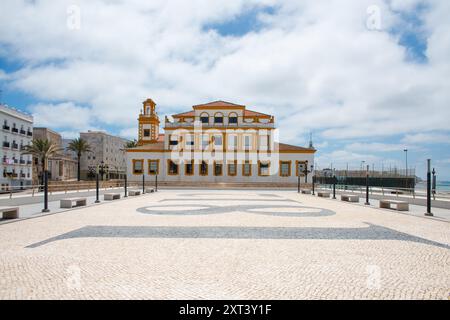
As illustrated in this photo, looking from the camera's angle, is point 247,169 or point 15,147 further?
point 15,147

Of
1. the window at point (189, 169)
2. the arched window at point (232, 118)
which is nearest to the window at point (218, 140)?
the arched window at point (232, 118)

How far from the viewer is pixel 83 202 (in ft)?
54.6

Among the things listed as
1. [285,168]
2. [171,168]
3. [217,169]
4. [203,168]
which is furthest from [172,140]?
[285,168]

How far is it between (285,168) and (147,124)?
87.2 feet

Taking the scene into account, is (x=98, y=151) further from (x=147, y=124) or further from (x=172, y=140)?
(x=172, y=140)

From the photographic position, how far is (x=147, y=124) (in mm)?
55031

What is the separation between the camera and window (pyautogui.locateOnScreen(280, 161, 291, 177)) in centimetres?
4744

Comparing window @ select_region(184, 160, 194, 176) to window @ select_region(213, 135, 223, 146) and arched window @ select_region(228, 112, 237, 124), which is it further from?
arched window @ select_region(228, 112, 237, 124)

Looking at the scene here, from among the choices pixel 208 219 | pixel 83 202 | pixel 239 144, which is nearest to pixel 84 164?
pixel 239 144

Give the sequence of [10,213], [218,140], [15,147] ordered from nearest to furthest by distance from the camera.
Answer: [10,213] < [218,140] < [15,147]

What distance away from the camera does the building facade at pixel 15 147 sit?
47500 mm

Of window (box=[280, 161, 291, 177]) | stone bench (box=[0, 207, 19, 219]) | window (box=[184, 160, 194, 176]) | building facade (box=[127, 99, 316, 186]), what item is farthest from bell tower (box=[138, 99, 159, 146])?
stone bench (box=[0, 207, 19, 219])

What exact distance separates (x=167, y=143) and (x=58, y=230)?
3974 centimetres
